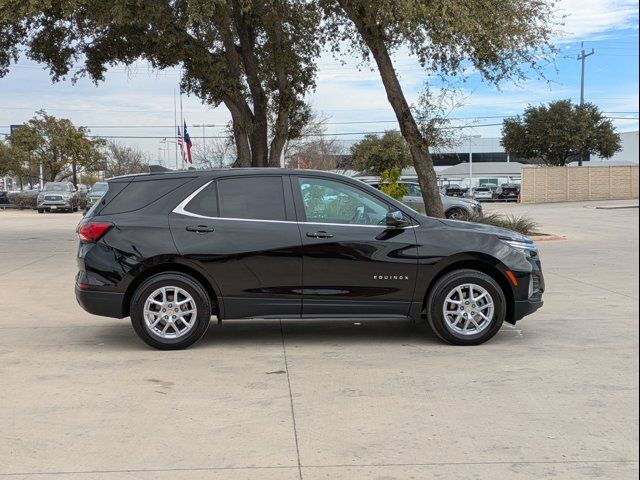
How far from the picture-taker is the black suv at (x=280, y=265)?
21.6 ft

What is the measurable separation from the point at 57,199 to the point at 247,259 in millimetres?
35212

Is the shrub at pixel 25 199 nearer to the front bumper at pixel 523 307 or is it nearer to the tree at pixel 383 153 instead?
the tree at pixel 383 153

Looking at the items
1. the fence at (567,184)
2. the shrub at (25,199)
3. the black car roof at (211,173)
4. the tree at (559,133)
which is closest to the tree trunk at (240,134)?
the black car roof at (211,173)

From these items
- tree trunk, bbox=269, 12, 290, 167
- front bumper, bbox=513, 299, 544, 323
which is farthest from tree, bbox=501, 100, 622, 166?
front bumper, bbox=513, 299, 544, 323

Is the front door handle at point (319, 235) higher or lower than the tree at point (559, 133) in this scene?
lower

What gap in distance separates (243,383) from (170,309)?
4.58 feet

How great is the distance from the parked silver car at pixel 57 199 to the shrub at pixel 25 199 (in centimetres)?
430

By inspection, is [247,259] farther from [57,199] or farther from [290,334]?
[57,199]

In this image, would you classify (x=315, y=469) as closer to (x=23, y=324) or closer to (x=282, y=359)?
(x=282, y=359)

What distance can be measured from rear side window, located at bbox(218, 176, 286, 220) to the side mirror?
1.07 m

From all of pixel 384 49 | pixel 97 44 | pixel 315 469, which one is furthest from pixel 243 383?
pixel 97 44

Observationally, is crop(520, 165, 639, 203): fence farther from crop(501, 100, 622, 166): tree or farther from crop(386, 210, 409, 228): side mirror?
crop(386, 210, 409, 228): side mirror

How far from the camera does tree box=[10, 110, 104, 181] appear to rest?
53.7 meters

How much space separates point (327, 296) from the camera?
6.70 meters
